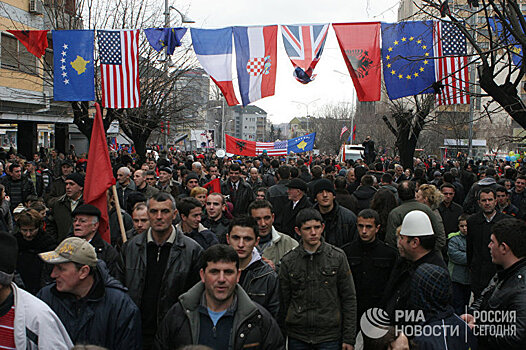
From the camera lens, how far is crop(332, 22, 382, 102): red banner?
13.3m

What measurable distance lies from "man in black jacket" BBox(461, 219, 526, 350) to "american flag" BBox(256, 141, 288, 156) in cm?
1771

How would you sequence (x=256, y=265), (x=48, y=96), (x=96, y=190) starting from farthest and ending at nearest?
1. (x=48, y=96)
2. (x=96, y=190)
3. (x=256, y=265)

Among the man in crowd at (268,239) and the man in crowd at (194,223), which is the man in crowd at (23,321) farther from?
the man in crowd at (194,223)

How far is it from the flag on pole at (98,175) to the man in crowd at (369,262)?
117 inches

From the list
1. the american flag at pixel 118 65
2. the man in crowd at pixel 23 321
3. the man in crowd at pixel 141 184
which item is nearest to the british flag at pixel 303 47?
the american flag at pixel 118 65

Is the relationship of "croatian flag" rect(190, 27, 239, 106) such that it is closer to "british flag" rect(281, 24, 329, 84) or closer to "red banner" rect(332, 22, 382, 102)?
"british flag" rect(281, 24, 329, 84)

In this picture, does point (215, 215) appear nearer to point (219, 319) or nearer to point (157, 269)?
point (157, 269)

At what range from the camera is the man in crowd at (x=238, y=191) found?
1083 centimetres

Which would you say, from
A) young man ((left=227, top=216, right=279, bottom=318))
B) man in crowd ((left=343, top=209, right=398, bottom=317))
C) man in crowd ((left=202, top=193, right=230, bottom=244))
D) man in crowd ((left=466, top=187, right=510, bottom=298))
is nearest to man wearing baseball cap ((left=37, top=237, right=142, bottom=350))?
young man ((left=227, top=216, right=279, bottom=318))

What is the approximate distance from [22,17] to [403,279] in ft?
71.1

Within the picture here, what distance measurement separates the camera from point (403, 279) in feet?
14.6

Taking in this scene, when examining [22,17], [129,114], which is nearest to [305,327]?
[129,114]

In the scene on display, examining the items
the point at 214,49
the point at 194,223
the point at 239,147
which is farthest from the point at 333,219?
the point at 239,147

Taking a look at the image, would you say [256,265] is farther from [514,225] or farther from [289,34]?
[289,34]
